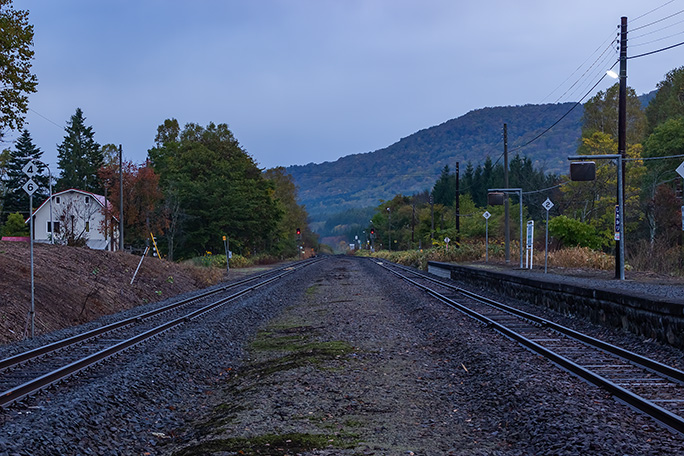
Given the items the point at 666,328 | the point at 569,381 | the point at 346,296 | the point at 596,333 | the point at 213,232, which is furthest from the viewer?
the point at 213,232

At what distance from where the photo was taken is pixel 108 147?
319ft

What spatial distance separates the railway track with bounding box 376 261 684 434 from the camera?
22.6 feet

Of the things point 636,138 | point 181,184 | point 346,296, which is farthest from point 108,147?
point 346,296

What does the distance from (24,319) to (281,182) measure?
278ft

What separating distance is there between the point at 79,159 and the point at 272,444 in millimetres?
92706

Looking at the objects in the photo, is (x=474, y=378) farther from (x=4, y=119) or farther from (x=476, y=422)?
(x=4, y=119)

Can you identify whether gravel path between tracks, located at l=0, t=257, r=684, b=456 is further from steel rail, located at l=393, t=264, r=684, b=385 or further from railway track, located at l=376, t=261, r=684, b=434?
steel rail, located at l=393, t=264, r=684, b=385

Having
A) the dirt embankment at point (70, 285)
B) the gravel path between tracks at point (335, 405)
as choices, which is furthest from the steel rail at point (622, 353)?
the dirt embankment at point (70, 285)

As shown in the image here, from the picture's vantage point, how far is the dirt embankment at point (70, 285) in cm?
1606

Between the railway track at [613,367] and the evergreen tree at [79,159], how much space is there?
8302 centimetres

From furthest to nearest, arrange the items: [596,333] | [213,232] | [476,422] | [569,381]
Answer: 1. [213,232]
2. [596,333]
3. [569,381]
4. [476,422]

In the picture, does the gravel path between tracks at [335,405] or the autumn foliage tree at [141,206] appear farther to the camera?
the autumn foliage tree at [141,206]

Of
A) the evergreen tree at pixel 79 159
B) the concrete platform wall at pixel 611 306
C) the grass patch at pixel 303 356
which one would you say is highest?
the evergreen tree at pixel 79 159

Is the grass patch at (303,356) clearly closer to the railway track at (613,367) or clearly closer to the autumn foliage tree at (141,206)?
the railway track at (613,367)
